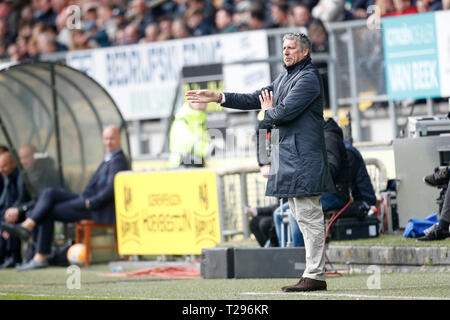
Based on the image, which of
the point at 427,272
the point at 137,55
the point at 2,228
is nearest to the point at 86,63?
the point at 137,55

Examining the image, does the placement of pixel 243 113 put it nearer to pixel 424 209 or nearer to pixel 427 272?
pixel 424 209

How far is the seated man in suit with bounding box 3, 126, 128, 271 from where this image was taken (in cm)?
1536

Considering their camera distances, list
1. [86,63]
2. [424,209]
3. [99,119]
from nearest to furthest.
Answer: [424,209] → [99,119] → [86,63]

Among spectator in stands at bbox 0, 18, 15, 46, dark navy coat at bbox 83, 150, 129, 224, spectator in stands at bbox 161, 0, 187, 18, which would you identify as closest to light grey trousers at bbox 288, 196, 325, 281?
dark navy coat at bbox 83, 150, 129, 224

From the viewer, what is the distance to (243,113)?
17422 millimetres

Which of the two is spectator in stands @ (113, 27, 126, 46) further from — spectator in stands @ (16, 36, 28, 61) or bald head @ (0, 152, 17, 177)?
bald head @ (0, 152, 17, 177)

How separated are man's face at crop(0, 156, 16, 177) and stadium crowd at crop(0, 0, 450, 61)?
12.8ft

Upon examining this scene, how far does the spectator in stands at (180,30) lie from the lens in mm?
18594

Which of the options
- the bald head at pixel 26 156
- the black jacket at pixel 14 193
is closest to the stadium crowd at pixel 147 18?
the bald head at pixel 26 156

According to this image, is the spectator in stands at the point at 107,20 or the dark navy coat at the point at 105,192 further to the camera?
the spectator in stands at the point at 107,20

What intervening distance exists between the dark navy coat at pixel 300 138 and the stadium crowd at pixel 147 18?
20.9 ft

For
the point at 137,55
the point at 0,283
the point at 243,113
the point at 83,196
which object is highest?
the point at 137,55

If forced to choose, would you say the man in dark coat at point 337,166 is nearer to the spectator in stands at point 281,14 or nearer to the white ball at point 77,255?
the white ball at point 77,255

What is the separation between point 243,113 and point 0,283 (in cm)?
595
